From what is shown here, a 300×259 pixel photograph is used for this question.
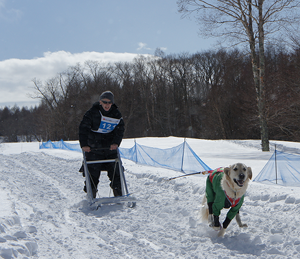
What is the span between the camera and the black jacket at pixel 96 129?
16.6 feet

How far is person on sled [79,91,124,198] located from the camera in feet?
16.7

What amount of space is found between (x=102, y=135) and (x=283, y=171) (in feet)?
15.0

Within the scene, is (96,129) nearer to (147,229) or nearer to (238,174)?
(147,229)

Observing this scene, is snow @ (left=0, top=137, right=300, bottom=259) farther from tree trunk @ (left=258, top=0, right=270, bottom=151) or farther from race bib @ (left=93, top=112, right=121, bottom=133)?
tree trunk @ (left=258, top=0, right=270, bottom=151)

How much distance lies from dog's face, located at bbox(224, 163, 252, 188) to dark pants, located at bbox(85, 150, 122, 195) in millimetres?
2459

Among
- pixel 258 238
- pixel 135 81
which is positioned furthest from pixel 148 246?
pixel 135 81

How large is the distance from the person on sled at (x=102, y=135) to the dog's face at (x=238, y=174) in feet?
7.84

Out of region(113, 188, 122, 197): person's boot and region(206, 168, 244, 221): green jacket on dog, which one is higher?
region(206, 168, 244, 221): green jacket on dog

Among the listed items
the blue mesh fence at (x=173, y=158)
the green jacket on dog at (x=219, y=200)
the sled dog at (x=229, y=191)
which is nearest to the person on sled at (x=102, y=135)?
the green jacket on dog at (x=219, y=200)

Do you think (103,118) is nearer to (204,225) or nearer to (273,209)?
(204,225)

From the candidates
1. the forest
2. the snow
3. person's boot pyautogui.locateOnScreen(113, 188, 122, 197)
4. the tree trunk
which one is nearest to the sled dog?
the snow

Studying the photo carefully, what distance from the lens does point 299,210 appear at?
4.03m

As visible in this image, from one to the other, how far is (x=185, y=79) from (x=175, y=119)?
22.2 ft

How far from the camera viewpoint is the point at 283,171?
6676 millimetres
